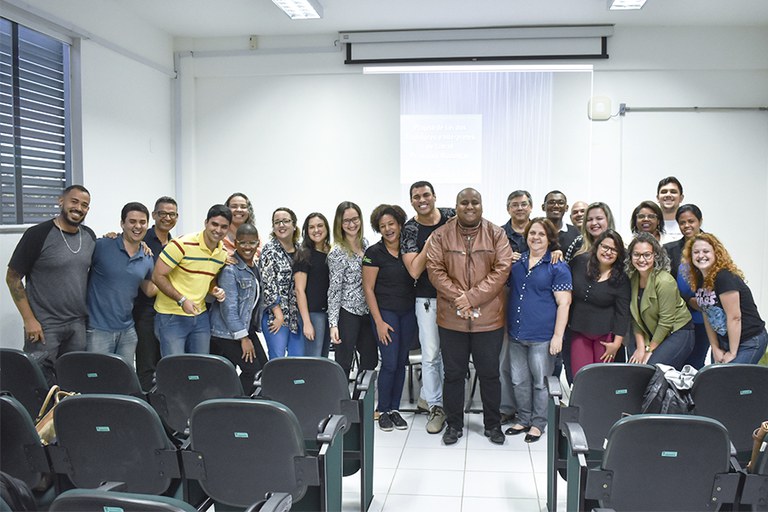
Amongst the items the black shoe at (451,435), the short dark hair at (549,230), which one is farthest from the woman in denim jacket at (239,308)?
the short dark hair at (549,230)

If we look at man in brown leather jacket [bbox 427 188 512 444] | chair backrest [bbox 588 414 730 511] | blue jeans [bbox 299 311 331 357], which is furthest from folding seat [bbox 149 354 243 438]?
chair backrest [bbox 588 414 730 511]

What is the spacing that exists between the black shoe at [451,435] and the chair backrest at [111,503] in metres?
2.64

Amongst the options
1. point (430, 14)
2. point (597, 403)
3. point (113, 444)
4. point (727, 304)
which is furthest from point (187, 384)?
point (430, 14)

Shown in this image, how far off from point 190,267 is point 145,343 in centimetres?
77

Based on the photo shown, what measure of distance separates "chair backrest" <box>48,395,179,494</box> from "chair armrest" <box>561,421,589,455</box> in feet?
4.73

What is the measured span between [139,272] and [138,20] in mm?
3619

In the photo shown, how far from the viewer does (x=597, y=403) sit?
2.77m

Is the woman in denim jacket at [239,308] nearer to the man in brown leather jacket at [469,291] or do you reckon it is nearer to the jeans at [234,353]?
the jeans at [234,353]

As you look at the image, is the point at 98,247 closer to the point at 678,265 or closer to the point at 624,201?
the point at 678,265

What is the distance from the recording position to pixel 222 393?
2877 mm

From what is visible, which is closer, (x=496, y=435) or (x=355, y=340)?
(x=496, y=435)

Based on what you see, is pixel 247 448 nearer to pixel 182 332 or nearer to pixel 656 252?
pixel 182 332

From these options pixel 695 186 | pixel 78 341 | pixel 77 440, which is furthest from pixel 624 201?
pixel 77 440

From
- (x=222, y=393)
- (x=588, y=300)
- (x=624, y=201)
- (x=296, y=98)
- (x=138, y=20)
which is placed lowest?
(x=222, y=393)
